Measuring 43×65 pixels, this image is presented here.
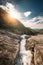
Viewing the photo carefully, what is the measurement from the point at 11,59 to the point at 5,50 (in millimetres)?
6550

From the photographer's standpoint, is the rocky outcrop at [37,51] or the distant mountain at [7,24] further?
the distant mountain at [7,24]

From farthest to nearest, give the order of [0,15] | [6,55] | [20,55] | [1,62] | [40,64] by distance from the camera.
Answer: [0,15] → [20,55] → [6,55] → [1,62] → [40,64]

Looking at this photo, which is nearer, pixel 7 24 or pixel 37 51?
pixel 37 51

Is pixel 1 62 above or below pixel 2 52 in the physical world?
below

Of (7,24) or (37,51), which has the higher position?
(7,24)

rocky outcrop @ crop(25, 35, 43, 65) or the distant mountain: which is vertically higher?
the distant mountain

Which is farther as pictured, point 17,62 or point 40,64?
point 17,62

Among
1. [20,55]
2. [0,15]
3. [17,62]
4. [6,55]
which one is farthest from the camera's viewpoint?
[0,15]

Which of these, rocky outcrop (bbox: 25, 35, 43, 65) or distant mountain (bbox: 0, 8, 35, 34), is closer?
rocky outcrop (bbox: 25, 35, 43, 65)

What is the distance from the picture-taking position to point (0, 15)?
437ft

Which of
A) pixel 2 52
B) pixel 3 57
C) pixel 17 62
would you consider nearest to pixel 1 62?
pixel 3 57

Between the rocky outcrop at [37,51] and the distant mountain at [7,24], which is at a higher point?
the distant mountain at [7,24]

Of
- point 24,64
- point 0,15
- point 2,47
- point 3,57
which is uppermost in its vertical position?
point 0,15

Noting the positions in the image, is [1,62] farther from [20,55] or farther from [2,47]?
[20,55]
